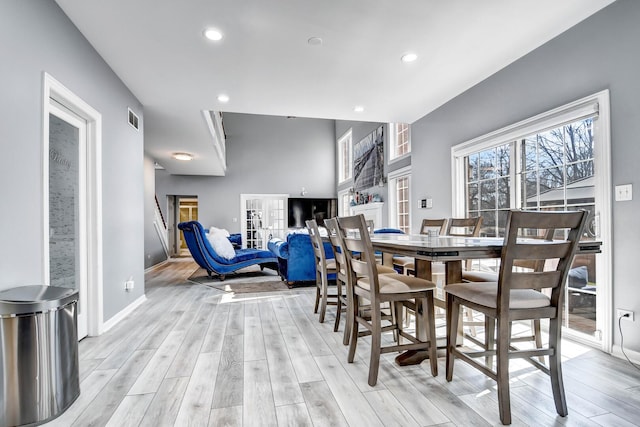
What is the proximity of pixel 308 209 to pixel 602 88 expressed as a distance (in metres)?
8.18

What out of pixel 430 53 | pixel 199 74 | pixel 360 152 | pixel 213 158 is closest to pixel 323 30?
pixel 430 53

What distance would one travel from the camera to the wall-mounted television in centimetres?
999

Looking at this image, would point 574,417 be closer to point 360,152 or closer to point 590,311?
point 590,311

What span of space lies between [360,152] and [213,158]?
3.59 meters

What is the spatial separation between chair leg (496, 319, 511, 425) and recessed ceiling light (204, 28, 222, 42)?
9.18ft

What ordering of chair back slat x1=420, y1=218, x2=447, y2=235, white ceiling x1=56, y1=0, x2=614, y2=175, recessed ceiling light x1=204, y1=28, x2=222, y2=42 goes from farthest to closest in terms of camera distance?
chair back slat x1=420, y1=218, x2=447, y2=235 → recessed ceiling light x1=204, y1=28, x2=222, y2=42 → white ceiling x1=56, y1=0, x2=614, y2=175

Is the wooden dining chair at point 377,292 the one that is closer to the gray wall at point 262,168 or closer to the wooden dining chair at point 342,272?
the wooden dining chair at point 342,272

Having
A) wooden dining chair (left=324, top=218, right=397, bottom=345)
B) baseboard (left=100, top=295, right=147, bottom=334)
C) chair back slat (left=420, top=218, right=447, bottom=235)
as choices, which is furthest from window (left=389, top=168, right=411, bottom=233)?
baseboard (left=100, top=295, right=147, bottom=334)

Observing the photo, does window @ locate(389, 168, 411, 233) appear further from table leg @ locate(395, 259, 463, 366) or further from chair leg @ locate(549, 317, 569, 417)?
chair leg @ locate(549, 317, 569, 417)

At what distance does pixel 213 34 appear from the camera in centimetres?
264

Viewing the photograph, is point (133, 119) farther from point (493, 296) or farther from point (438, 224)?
point (493, 296)

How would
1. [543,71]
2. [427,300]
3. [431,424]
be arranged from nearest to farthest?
1. [431,424]
2. [427,300]
3. [543,71]

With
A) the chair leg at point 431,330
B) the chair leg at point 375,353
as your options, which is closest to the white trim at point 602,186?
the chair leg at point 431,330

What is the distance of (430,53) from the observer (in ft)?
9.86
